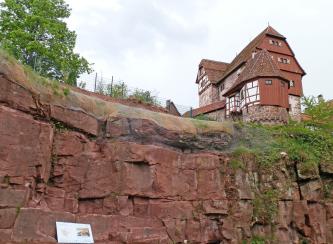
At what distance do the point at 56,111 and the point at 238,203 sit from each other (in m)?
8.77

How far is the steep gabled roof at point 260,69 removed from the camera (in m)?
35.2

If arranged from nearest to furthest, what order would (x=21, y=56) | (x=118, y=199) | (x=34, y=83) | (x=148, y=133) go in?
(x=34, y=83) → (x=118, y=199) → (x=148, y=133) → (x=21, y=56)

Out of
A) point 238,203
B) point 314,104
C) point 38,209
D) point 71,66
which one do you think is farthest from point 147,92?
point 38,209

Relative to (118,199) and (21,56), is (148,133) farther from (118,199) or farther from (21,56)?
(21,56)

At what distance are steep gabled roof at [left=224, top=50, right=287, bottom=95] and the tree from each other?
1434 centimetres

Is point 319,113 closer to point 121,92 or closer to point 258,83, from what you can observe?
point 258,83

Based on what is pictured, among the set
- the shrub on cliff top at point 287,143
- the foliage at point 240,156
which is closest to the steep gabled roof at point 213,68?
the shrub on cliff top at point 287,143

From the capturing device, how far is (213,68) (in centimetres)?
4962

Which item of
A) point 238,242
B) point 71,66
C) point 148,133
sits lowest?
point 238,242

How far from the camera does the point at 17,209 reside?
1169 cm

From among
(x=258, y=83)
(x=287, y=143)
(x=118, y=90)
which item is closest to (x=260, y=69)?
(x=258, y=83)

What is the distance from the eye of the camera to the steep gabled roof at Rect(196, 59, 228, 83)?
4819 centimetres

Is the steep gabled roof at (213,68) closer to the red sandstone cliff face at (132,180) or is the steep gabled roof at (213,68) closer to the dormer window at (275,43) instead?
the dormer window at (275,43)

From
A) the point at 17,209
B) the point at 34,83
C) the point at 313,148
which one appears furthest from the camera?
the point at 313,148
